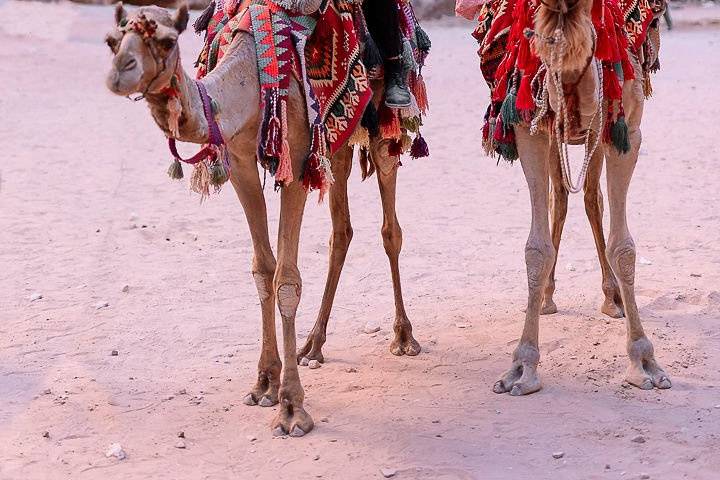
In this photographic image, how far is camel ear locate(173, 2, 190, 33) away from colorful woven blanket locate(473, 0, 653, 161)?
1.64 m

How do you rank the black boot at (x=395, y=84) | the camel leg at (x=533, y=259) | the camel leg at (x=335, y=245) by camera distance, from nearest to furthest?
the camel leg at (x=533, y=259) → the black boot at (x=395, y=84) → the camel leg at (x=335, y=245)

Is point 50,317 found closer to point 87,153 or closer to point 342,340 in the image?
point 342,340

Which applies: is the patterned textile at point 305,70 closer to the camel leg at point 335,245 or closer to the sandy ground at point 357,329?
the camel leg at point 335,245

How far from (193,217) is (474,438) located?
4660 millimetres

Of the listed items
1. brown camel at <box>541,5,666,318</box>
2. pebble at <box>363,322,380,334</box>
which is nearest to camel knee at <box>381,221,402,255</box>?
pebble at <box>363,322,380,334</box>

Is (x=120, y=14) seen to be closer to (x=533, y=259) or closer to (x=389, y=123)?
(x=389, y=123)

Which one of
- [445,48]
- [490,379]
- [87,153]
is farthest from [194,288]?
[445,48]

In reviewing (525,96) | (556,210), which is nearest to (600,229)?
(556,210)

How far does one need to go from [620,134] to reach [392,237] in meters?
1.60

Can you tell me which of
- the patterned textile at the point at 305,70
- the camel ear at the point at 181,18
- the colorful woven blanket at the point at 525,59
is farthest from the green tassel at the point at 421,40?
the camel ear at the point at 181,18

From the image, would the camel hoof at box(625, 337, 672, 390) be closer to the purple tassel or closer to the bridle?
the purple tassel

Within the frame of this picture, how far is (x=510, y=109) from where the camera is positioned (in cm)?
514

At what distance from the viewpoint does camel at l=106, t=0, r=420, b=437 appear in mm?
3879

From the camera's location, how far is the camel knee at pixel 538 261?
17.6 feet
